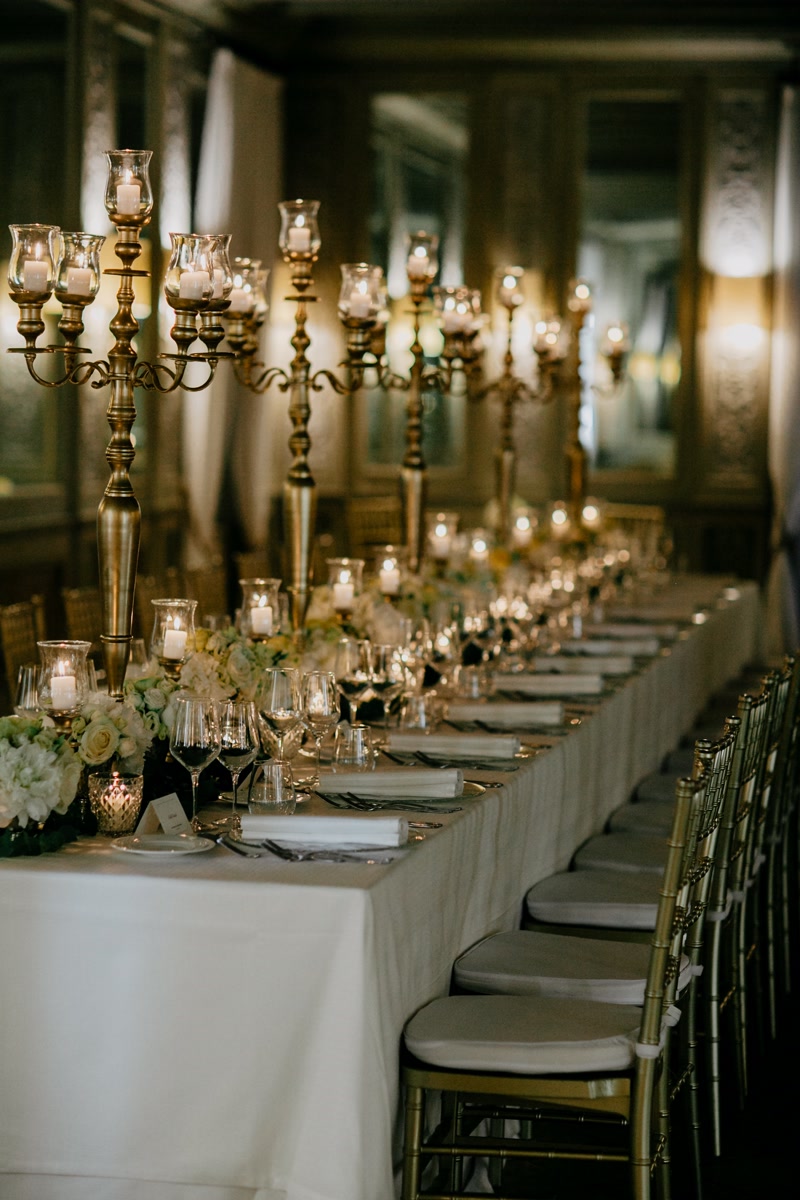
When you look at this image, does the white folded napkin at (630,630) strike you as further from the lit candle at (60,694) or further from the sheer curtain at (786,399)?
the sheer curtain at (786,399)

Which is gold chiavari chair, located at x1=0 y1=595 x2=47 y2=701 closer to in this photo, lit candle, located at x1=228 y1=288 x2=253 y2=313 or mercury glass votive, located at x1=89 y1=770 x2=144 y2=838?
lit candle, located at x1=228 y1=288 x2=253 y2=313

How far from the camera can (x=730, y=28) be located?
10.5m

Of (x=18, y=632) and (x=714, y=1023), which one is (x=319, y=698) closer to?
(x=714, y=1023)

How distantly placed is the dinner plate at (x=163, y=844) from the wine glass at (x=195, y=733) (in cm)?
13

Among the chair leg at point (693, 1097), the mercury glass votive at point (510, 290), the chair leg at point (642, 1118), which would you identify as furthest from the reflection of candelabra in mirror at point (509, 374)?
the chair leg at point (642, 1118)

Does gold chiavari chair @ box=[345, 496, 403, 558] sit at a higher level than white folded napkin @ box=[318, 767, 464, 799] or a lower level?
higher

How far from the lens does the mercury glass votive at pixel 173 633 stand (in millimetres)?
3400

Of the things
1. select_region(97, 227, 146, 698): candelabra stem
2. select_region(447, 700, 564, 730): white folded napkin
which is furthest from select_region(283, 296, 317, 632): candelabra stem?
select_region(97, 227, 146, 698): candelabra stem

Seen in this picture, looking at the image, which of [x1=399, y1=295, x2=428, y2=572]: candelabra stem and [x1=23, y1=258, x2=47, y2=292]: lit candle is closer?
[x1=23, y1=258, x2=47, y2=292]: lit candle

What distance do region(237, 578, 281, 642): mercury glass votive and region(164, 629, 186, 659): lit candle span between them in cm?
62

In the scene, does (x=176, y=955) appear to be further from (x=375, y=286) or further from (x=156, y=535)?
(x=156, y=535)

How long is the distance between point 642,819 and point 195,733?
205 cm

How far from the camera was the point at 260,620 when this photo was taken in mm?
4047

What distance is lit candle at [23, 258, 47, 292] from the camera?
10.6 feet
